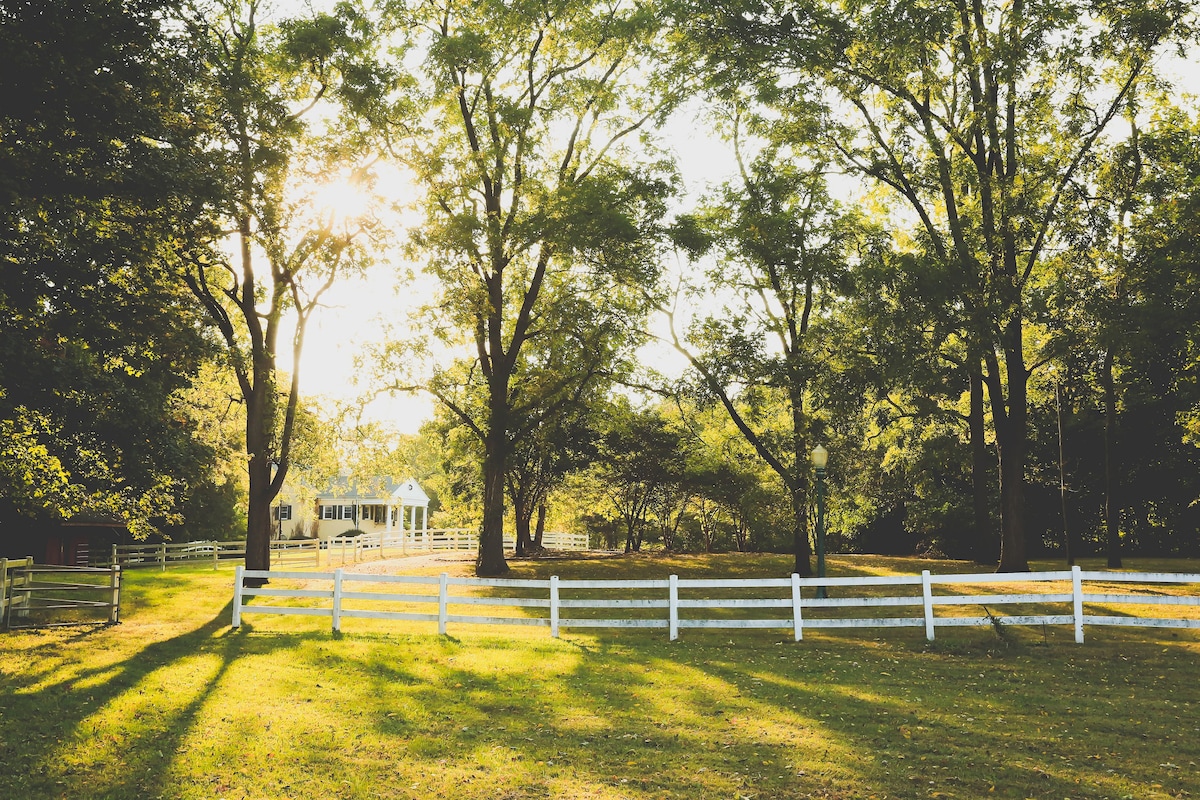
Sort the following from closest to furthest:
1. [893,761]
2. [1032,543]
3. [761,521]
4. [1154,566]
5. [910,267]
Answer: [893,761]
[910,267]
[1154,566]
[1032,543]
[761,521]

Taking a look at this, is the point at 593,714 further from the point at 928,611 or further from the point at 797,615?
the point at 928,611

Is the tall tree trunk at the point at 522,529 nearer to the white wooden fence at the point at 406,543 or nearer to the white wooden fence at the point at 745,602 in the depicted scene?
the white wooden fence at the point at 406,543

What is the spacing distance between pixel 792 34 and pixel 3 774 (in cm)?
2254

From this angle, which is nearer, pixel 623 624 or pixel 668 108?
pixel 623 624

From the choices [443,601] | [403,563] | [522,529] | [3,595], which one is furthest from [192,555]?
[443,601]

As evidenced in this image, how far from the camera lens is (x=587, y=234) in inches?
973

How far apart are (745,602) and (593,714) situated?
4.80 m

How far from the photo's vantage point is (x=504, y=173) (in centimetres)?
2877

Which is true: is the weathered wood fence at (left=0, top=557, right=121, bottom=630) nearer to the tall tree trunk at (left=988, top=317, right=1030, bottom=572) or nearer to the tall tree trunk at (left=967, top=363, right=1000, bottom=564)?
the tall tree trunk at (left=988, top=317, right=1030, bottom=572)

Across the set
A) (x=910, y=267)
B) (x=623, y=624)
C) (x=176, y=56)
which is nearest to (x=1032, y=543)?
(x=910, y=267)

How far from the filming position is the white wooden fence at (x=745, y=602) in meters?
14.3

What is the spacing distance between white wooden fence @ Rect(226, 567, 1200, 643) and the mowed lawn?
421mm

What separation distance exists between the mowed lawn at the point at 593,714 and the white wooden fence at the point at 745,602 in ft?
1.38

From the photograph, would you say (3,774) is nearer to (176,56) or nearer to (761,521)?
(176,56)
